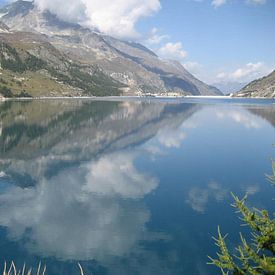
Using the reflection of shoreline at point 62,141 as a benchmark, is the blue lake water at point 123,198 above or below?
below

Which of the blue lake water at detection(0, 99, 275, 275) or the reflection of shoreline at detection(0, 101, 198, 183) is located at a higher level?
the reflection of shoreline at detection(0, 101, 198, 183)

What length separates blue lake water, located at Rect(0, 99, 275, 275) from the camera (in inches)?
1550

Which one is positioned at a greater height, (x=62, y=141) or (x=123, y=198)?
(x=62, y=141)

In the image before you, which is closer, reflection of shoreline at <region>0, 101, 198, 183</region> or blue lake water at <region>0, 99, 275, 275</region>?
blue lake water at <region>0, 99, 275, 275</region>

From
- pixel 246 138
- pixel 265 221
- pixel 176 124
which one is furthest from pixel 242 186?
pixel 176 124

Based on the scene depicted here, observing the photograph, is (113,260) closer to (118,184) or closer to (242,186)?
(118,184)

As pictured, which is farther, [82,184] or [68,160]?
[68,160]

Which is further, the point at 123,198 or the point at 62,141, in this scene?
the point at 62,141

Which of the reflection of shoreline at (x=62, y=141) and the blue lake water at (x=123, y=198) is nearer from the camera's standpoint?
the blue lake water at (x=123, y=198)

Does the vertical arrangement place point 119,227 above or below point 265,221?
below

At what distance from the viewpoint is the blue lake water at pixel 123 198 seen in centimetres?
3938

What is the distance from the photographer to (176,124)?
579 feet

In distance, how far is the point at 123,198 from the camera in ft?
196

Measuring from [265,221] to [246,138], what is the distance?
118 meters
